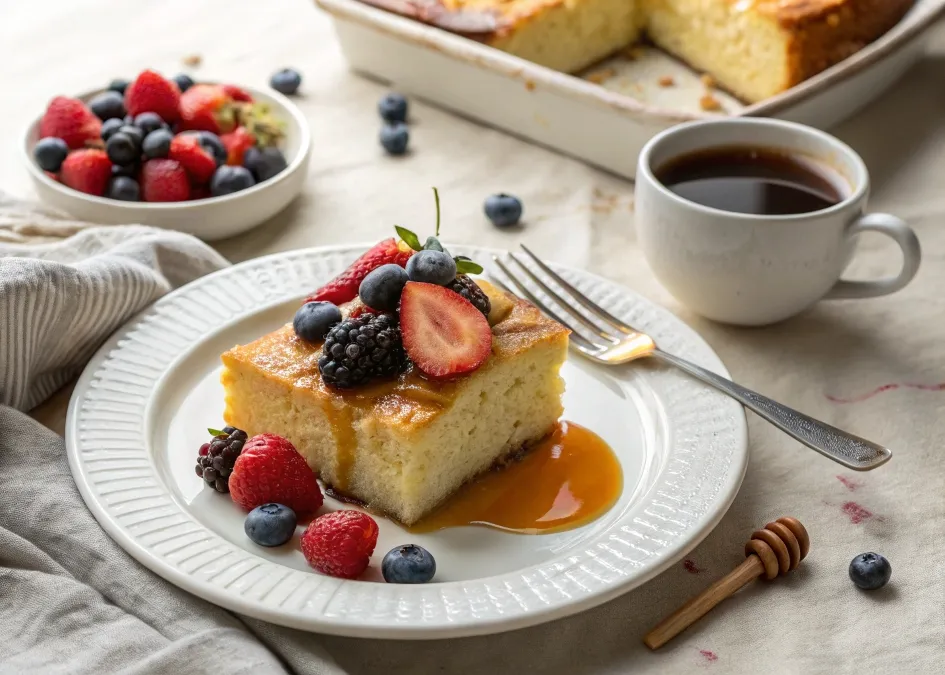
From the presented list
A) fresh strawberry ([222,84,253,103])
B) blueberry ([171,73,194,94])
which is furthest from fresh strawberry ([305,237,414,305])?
blueberry ([171,73,194,94])

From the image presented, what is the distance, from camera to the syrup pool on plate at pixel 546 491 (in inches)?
78.2

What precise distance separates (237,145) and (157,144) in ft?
0.83

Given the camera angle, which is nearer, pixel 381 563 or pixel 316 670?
pixel 316 670

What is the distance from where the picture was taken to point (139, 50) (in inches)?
159

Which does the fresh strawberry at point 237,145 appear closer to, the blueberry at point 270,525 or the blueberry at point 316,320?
the blueberry at point 316,320

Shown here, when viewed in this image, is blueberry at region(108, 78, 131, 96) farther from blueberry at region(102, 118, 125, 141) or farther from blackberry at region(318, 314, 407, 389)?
blackberry at region(318, 314, 407, 389)

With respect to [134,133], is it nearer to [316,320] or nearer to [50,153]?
[50,153]

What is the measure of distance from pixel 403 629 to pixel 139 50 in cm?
312

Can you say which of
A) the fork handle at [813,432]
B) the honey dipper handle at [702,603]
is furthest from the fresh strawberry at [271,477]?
the fork handle at [813,432]

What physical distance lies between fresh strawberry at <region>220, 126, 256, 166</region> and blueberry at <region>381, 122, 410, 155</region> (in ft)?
1.57

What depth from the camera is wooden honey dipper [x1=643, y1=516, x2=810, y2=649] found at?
1.79 m

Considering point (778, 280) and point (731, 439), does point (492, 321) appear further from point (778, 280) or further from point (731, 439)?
point (778, 280)

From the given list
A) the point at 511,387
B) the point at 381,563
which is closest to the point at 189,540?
the point at 381,563

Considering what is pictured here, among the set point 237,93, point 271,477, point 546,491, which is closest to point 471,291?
point 546,491
